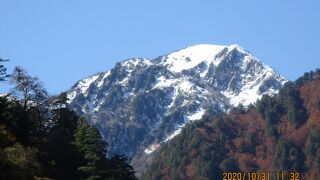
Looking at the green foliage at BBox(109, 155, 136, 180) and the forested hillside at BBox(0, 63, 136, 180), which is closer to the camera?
the forested hillside at BBox(0, 63, 136, 180)

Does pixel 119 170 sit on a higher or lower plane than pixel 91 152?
lower

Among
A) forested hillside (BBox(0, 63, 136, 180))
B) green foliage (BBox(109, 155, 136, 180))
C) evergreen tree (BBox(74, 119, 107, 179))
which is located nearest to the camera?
forested hillside (BBox(0, 63, 136, 180))

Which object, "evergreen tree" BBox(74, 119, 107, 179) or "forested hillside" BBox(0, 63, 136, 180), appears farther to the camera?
"evergreen tree" BBox(74, 119, 107, 179)

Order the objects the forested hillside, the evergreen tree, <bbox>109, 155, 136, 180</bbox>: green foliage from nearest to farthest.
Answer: the forested hillside
the evergreen tree
<bbox>109, 155, 136, 180</bbox>: green foliage

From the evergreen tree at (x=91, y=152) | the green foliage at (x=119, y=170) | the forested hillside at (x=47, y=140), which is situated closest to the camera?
the forested hillside at (x=47, y=140)

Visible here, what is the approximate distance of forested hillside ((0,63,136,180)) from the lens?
216 ft

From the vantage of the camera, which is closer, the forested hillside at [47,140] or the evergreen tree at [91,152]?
the forested hillside at [47,140]

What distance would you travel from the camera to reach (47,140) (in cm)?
9044

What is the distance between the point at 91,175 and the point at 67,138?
15.5 m

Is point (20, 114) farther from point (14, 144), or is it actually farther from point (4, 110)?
point (14, 144)

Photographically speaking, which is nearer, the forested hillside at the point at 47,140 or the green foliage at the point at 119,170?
the forested hillside at the point at 47,140

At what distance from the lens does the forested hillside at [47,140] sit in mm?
65938

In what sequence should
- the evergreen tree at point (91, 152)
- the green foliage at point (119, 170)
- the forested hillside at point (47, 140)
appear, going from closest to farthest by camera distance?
the forested hillside at point (47, 140) < the evergreen tree at point (91, 152) < the green foliage at point (119, 170)

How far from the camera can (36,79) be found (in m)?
96.0
